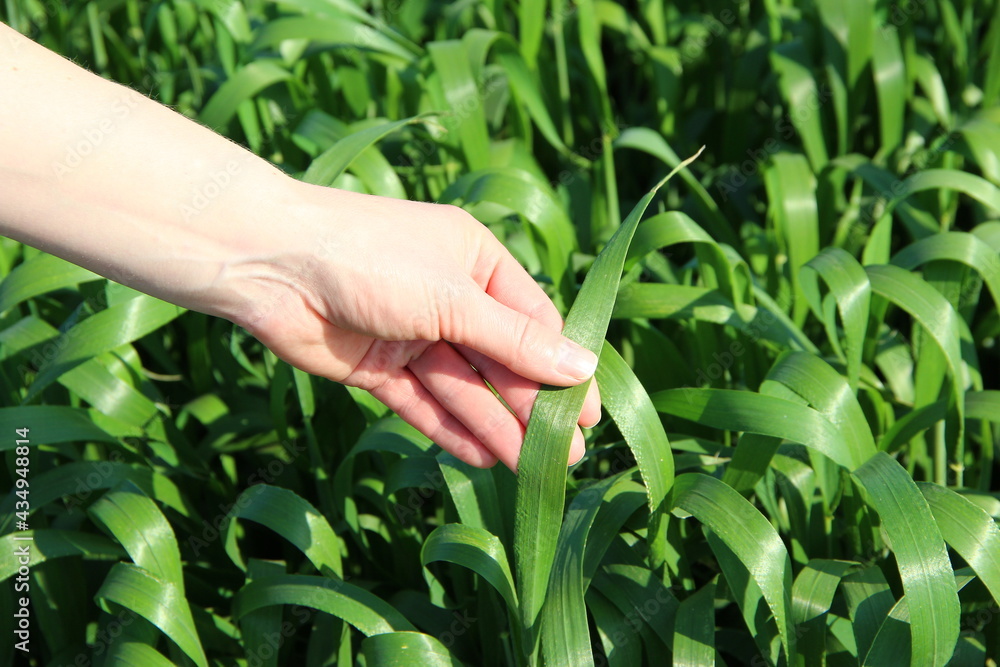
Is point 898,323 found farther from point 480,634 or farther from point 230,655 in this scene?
point 230,655

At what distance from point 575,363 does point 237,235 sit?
0.39m

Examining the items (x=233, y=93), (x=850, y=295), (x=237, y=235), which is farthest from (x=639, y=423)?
(x=233, y=93)

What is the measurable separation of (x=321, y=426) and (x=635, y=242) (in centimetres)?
60

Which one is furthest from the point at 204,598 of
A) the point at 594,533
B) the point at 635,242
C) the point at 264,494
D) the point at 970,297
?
the point at 970,297

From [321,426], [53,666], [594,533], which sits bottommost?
[53,666]

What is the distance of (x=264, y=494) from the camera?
1064 mm

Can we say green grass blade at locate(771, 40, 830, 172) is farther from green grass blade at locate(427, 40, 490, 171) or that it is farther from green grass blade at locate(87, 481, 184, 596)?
green grass blade at locate(87, 481, 184, 596)

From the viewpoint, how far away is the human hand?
0.90 meters

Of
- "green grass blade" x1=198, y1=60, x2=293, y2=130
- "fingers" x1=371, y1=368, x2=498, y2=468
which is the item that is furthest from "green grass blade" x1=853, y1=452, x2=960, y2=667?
"green grass blade" x1=198, y1=60, x2=293, y2=130

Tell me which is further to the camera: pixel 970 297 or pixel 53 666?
pixel 970 297

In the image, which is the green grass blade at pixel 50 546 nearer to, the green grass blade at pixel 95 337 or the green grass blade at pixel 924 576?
the green grass blade at pixel 95 337

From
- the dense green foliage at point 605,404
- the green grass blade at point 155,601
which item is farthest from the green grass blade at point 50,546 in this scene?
the green grass blade at point 155,601

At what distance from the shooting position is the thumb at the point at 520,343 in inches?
34.4

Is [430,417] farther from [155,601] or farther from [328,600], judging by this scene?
[155,601]
